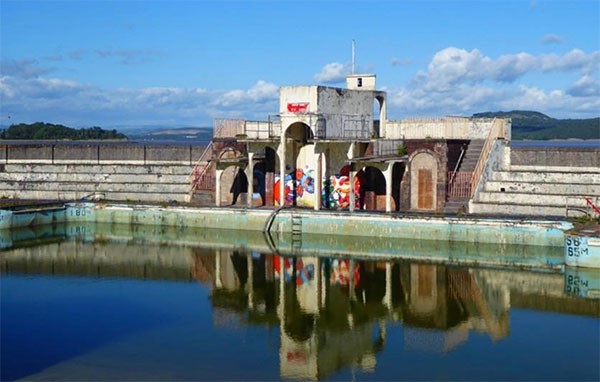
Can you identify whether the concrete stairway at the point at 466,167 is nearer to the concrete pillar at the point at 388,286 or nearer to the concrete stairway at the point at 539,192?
the concrete stairway at the point at 539,192

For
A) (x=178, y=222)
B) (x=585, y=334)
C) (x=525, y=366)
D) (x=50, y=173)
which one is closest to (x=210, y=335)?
(x=525, y=366)

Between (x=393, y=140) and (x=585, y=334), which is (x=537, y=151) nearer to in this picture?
(x=393, y=140)

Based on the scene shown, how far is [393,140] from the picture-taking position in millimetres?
43844

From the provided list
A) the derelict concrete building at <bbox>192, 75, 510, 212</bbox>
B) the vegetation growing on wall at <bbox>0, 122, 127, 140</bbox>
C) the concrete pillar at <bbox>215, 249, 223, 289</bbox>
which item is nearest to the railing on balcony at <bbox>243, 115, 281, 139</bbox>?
the derelict concrete building at <bbox>192, 75, 510, 212</bbox>

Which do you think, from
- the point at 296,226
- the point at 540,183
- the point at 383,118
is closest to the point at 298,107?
the point at 296,226

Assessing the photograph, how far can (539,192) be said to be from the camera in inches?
1620

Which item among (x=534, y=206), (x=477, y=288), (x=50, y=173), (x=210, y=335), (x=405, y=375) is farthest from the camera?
(x=50, y=173)

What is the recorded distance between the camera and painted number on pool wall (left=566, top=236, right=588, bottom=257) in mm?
31828

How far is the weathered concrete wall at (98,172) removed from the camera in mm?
49844

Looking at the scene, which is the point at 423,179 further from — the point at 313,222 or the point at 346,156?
the point at 313,222

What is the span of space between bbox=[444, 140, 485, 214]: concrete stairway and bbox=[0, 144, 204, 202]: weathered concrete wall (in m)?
15.7

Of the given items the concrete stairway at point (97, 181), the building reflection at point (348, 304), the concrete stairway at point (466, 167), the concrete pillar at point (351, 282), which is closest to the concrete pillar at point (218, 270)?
the building reflection at point (348, 304)

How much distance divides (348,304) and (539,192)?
1678cm

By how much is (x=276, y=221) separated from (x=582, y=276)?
16.0m
